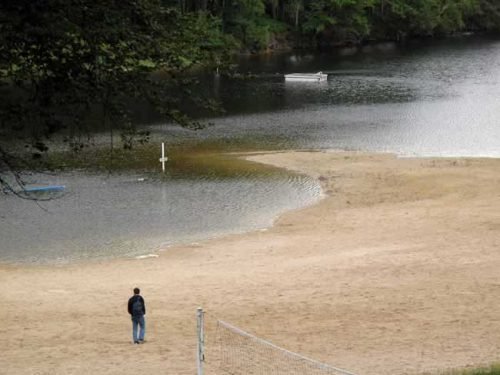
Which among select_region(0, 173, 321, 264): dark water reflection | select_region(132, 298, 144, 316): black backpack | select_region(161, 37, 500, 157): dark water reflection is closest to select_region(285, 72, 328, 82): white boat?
select_region(161, 37, 500, 157): dark water reflection

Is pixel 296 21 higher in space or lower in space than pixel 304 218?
higher

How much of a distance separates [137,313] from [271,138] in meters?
34.8

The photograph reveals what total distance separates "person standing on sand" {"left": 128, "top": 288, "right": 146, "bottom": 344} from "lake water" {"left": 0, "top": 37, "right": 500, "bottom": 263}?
23.3ft

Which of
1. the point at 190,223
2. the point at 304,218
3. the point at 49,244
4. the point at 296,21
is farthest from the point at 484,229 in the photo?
the point at 296,21

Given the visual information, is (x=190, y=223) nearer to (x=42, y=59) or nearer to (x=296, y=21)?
(x=42, y=59)

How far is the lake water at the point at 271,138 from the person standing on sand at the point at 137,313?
280 inches

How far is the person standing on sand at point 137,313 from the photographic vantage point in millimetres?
20000

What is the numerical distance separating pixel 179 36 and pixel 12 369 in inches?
365

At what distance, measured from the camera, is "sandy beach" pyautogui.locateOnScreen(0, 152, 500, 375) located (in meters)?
Result: 19.5

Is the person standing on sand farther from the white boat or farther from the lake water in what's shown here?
the white boat

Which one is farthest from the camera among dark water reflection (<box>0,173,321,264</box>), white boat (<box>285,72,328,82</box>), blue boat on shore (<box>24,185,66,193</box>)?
white boat (<box>285,72,328,82</box>)

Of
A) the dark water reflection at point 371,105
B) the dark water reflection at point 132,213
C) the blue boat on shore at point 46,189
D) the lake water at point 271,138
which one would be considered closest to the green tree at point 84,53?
the lake water at point 271,138

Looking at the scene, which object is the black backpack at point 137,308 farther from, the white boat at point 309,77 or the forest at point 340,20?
the forest at point 340,20

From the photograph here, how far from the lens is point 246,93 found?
73188 millimetres
